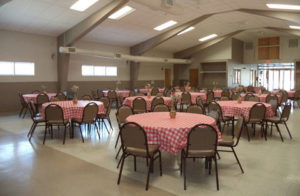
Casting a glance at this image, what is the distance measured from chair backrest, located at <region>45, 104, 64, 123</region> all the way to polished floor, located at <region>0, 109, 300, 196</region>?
0.49m

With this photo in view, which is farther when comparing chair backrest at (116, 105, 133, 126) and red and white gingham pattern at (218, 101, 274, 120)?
red and white gingham pattern at (218, 101, 274, 120)

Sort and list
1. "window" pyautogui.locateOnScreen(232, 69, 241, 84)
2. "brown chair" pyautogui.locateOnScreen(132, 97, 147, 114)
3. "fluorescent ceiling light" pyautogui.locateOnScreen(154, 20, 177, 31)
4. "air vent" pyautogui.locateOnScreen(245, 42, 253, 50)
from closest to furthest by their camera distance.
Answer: "brown chair" pyautogui.locateOnScreen(132, 97, 147, 114), "fluorescent ceiling light" pyautogui.locateOnScreen(154, 20, 177, 31), "window" pyautogui.locateOnScreen(232, 69, 241, 84), "air vent" pyautogui.locateOnScreen(245, 42, 253, 50)

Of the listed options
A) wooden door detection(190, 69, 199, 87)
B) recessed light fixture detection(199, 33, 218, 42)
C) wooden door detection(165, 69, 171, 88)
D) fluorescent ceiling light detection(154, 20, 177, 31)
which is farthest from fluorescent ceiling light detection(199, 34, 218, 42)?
fluorescent ceiling light detection(154, 20, 177, 31)

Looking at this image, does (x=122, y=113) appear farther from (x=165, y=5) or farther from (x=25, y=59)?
(x=25, y=59)

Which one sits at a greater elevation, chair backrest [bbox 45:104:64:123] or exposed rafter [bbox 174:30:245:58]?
exposed rafter [bbox 174:30:245:58]

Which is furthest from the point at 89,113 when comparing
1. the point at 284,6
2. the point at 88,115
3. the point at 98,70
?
the point at 98,70

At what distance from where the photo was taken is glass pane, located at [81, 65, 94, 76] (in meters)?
12.4

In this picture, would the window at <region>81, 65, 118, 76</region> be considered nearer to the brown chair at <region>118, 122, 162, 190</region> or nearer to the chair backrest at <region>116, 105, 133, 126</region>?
the chair backrest at <region>116, 105, 133, 126</region>

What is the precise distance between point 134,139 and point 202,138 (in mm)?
842

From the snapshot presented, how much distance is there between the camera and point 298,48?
51.5 ft

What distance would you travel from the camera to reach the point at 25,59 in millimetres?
10094

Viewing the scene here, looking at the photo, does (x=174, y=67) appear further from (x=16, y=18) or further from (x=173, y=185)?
(x=173, y=185)

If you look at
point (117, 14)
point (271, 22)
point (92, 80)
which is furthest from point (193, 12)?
point (92, 80)

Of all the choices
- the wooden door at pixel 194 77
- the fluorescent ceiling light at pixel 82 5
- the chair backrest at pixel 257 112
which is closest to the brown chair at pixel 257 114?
the chair backrest at pixel 257 112
